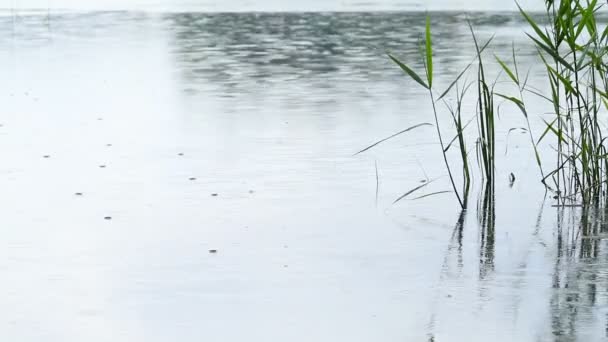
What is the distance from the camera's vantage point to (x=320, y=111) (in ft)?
36.2

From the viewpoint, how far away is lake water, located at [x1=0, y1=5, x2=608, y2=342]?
4.93 metres

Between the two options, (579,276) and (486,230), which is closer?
(579,276)

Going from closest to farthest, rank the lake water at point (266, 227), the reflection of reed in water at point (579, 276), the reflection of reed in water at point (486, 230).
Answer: the reflection of reed in water at point (579, 276) < the lake water at point (266, 227) < the reflection of reed in water at point (486, 230)

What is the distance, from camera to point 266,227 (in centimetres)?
658

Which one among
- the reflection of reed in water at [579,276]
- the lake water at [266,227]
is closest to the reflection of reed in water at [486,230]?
the lake water at [266,227]

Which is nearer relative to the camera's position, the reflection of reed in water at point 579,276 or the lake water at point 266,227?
the reflection of reed in water at point 579,276

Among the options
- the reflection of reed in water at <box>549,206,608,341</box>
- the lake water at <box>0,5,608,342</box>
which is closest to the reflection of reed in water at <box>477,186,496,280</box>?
the lake water at <box>0,5,608,342</box>

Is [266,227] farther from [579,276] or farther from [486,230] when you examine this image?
[579,276]

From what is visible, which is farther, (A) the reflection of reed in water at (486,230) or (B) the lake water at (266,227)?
(A) the reflection of reed in water at (486,230)

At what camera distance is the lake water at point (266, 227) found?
194 inches

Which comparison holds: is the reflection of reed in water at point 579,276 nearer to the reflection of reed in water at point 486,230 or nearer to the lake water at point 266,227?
the lake water at point 266,227

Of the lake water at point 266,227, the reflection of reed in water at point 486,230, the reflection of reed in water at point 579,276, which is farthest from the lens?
the reflection of reed in water at point 486,230

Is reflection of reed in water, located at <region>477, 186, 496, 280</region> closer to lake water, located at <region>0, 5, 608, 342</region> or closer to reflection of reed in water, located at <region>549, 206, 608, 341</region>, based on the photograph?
lake water, located at <region>0, 5, 608, 342</region>

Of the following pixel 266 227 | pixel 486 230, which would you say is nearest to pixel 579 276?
pixel 486 230
